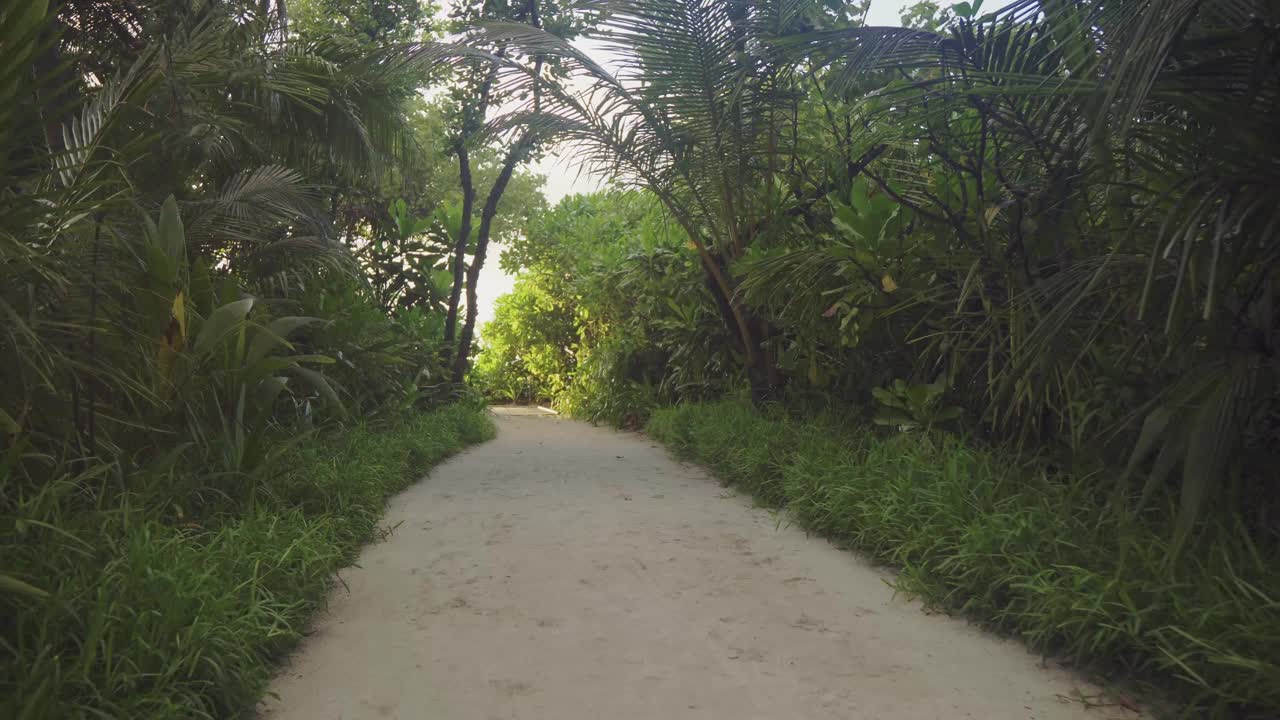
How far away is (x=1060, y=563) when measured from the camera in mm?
2982

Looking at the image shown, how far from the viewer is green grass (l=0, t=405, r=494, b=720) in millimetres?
2047

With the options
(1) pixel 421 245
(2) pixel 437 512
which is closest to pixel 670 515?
(2) pixel 437 512

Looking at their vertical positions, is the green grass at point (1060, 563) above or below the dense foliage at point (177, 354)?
below

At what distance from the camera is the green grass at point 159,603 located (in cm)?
205

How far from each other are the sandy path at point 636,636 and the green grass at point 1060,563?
159 millimetres

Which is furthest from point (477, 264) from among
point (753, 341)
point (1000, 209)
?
point (1000, 209)

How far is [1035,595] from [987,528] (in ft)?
1.42

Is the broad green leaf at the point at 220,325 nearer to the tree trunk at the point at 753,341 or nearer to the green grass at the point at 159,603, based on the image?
the green grass at the point at 159,603

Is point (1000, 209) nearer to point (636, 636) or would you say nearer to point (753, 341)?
point (636, 636)

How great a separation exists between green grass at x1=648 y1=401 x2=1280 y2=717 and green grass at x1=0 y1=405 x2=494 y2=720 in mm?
2425

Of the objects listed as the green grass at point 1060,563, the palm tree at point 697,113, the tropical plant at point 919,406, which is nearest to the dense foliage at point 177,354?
the palm tree at point 697,113

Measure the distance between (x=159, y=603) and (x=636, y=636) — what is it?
4.92 feet

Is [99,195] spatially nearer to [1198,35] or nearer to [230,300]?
[230,300]

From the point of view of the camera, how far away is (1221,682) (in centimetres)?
226
